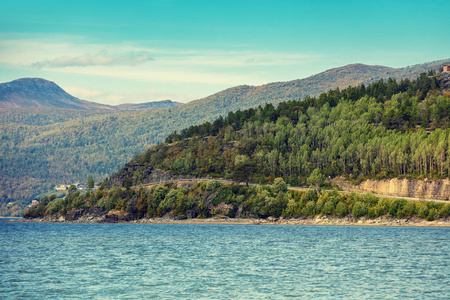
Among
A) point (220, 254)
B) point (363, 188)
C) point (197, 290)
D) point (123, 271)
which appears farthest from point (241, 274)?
point (363, 188)

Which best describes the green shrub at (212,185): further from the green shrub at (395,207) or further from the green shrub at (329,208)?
the green shrub at (395,207)

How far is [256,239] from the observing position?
340 ft

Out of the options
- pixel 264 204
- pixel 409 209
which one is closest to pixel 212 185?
pixel 264 204

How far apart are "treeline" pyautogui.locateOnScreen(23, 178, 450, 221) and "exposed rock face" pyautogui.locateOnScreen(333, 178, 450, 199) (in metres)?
10.0

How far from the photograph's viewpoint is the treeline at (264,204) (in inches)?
5719

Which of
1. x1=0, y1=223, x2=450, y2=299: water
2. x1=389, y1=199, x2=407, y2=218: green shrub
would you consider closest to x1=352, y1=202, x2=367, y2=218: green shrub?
x1=389, y1=199, x2=407, y2=218: green shrub

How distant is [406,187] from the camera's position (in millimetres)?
158875

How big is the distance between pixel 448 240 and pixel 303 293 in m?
54.6

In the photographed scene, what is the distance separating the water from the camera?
1970 inches

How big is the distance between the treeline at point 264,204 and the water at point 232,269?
4536 centimetres

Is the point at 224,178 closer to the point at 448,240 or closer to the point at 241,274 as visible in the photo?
the point at 448,240

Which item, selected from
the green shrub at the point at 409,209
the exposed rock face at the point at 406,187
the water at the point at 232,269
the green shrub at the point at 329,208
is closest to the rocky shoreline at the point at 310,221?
the green shrub at the point at 409,209

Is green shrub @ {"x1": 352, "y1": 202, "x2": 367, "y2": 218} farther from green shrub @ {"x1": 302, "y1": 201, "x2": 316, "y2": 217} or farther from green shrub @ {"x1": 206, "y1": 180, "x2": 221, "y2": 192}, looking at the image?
green shrub @ {"x1": 206, "y1": 180, "x2": 221, "y2": 192}

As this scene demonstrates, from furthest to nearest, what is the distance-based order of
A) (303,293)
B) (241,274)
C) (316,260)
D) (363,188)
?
(363,188), (316,260), (241,274), (303,293)
